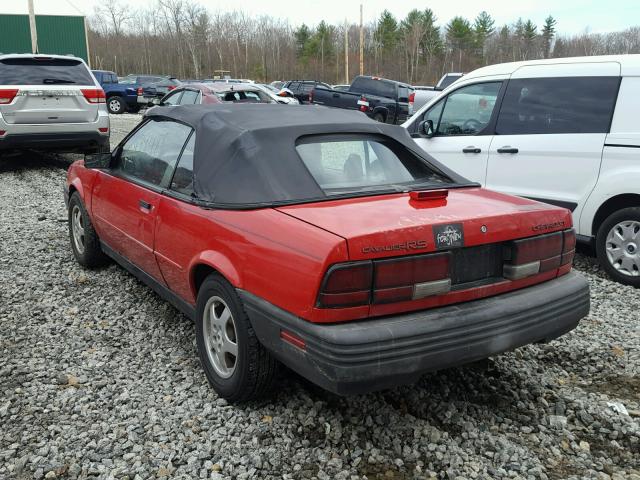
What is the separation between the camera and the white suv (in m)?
5.22

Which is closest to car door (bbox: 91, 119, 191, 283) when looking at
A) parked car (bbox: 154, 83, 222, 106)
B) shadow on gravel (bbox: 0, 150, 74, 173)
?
shadow on gravel (bbox: 0, 150, 74, 173)

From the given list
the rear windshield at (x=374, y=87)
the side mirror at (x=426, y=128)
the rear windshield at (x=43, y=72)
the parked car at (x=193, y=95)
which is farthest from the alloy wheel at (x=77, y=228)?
the rear windshield at (x=374, y=87)

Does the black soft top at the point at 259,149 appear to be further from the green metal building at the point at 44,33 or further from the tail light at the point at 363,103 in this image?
the green metal building at the point at 44,33

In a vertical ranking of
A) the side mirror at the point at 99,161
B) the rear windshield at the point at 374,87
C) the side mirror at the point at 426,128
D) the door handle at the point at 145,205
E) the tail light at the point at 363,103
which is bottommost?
the door handle at the point at 145,205

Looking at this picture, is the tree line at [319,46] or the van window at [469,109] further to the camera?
the tree line at [319,46]

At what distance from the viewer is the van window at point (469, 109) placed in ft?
21.2

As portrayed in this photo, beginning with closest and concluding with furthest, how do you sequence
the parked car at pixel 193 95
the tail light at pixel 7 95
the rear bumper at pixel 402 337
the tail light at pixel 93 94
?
the rear bumper at pixel 402 337
the tail light at pixel 7 95
the tail light at pixel 93 94
the parked car at pixel 193 95

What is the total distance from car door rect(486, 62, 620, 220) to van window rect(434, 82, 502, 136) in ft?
0.71

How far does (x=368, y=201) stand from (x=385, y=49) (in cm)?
9053

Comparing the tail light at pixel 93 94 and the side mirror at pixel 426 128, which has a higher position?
the tail light at pixel 93 94

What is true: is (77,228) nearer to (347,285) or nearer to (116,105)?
(347,285)

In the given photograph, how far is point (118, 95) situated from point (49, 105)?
62.9 ft

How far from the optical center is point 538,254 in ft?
10.0

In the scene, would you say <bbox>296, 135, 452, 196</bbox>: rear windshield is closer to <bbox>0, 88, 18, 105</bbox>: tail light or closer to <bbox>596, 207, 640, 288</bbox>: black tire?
<bbox>596, 207, 640, 288</bbox>: black tire
